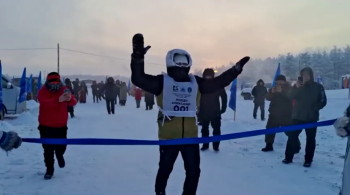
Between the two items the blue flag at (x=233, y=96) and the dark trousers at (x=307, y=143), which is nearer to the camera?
the dark trousers at (x=307, y=143)

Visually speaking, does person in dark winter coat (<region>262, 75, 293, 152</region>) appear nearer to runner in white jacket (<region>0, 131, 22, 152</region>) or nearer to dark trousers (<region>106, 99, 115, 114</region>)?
runner in white jacket (<region>0, 131, 22, 152</region>)

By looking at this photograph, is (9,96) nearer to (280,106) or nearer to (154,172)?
(154,172)

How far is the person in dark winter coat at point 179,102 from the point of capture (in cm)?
367

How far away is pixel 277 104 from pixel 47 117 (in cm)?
531

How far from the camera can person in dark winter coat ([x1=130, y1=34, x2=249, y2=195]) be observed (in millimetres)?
3666

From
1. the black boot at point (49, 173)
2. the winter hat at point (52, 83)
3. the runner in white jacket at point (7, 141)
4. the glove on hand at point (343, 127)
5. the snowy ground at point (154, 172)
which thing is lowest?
the snowy ground at point (154, 172)

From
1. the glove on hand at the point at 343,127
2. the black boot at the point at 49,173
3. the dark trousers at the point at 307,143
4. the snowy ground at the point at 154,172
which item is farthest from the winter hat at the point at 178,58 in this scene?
the dark trousers at the point at 307,143

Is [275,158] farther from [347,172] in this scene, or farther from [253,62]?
[253,62]

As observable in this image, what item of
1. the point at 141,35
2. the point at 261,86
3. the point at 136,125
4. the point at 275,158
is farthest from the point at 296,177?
the point at 261,86

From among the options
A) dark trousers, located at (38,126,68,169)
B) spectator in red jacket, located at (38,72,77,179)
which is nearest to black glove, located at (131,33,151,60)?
spectator in red jacket, located at (38,72,77,179)

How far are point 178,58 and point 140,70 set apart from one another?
49cm

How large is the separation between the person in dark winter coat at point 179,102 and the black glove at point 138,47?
237 millimetres

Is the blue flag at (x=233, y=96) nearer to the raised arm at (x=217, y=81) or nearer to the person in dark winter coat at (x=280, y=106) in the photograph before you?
the person in dark winter coat at (x=280, y=106)

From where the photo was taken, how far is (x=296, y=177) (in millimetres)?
5742
